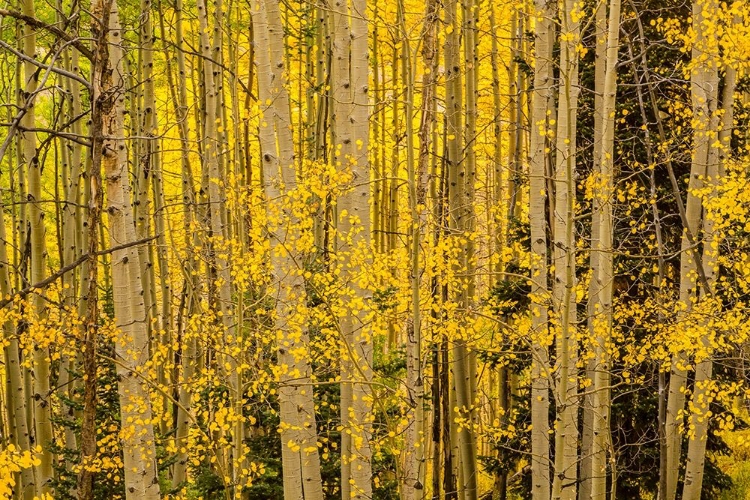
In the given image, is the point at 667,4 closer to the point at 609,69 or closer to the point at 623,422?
the point at 609,69

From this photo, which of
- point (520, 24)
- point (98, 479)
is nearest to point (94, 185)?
point (98, 479)

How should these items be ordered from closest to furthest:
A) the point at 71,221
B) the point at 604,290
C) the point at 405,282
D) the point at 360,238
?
the point at 360,238 < the point at 604,290 < the point at 405,282 < the point at 71,221

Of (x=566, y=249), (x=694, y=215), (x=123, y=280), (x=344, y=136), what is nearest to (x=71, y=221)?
(x=344, y=136)

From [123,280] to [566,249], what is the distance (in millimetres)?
3316

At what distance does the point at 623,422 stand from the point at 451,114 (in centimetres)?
405

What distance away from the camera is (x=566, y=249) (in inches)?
226

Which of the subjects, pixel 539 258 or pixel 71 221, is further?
pixel 71 221

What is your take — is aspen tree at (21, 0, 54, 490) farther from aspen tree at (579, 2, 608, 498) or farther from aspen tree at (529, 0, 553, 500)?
aspen tree at (579, 2, 608, 498)

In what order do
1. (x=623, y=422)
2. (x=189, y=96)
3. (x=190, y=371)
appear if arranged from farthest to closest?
(x=189, y=96)
(x=190, y=371)
(x=623, y=422)

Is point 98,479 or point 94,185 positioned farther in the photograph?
point 98,479

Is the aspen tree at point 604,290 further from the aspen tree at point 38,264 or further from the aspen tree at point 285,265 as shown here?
the aspen tree at point 38,264

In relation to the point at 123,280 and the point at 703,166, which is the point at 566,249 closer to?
the point at 703,166

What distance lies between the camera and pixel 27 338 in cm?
631

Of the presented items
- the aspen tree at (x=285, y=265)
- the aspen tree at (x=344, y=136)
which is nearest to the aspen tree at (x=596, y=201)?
the aspen tree at (x=344, y=136)
